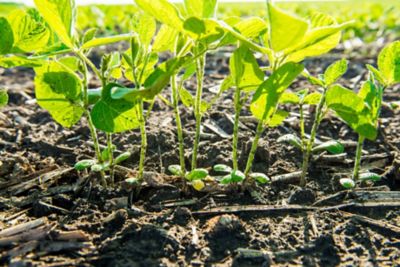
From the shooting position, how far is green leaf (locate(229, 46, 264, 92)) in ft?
4.98

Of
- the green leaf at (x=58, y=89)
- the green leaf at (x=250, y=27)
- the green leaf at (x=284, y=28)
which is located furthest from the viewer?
the green leaf at (x=58, y=89)

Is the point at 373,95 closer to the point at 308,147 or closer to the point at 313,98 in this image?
the point at 313,98

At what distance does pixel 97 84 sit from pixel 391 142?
213 cm

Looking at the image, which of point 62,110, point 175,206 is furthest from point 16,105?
point 175,206

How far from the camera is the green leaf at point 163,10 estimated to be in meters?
1.34

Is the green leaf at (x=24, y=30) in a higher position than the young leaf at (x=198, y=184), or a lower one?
higher

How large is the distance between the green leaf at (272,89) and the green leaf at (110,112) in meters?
0.42

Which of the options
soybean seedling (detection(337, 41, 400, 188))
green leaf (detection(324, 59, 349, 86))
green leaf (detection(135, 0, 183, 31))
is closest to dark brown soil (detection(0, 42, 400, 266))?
soybean seedling (detection(337, 41, 400, 188))

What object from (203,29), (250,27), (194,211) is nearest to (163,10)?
(203,29)

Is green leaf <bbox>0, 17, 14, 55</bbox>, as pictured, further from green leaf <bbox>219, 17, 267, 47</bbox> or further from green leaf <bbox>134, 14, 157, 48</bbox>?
green leaf <bbox>219, 17, 267, 47</bbox>

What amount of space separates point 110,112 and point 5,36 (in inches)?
16.6

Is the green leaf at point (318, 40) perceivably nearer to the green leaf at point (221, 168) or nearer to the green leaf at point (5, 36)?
the green leaf at point (221, 168)

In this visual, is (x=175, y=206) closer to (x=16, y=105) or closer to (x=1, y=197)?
(x=1, y=197)

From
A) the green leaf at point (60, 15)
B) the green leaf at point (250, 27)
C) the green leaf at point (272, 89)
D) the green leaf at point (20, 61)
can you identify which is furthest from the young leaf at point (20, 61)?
the green leaf at point (272, 89)
